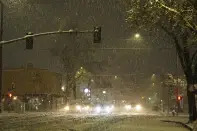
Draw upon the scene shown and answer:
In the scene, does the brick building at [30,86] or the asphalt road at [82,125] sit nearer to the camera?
the asphalt road at [82,125]

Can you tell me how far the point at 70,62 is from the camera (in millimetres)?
92500

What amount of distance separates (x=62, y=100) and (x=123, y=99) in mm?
64868

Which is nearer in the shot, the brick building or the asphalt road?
the asphalt road

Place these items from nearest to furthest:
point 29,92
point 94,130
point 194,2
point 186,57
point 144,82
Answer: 1. point 194,2
2. point 94,130
3. point 186,57
4. point 29,92
5. point 144,82

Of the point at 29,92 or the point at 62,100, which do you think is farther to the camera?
the point at 62,100

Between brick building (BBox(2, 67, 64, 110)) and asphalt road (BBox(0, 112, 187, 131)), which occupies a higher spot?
brick building (BBox(2, 67, 64, 110))

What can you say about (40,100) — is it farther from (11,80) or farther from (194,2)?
(194,2)

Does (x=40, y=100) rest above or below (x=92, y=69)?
below

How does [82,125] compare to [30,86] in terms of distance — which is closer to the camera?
[82,125]

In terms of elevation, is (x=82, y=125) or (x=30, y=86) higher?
(x=30, y=86)

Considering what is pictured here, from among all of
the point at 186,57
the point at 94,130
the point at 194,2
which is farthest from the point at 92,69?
the point at 194,2

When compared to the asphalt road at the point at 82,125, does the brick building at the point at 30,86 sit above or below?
above

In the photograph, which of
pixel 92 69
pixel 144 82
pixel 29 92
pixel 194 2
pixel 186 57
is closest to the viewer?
pixel 194 2

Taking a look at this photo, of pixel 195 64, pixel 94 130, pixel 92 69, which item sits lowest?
pixel 94 130
